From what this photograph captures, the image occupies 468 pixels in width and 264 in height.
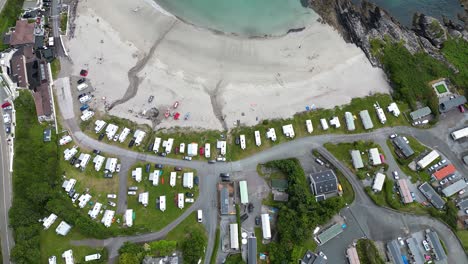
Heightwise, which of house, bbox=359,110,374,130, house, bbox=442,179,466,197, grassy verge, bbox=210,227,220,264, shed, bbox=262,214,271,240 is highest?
house, bbox=359,110,374,130

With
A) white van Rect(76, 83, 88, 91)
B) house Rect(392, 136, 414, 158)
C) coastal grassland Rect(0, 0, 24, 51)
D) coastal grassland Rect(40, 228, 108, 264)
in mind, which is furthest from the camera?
coastal grassland Rect(0, 0, 24, 51)

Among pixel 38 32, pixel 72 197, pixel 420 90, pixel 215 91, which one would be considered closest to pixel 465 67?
pixel 420 90

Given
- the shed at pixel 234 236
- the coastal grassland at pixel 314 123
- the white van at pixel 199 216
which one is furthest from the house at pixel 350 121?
the white van at pixel 199 216

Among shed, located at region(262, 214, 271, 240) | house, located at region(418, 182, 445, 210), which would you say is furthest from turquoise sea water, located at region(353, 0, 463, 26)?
shed, located at region(262, 214, 271, 240)

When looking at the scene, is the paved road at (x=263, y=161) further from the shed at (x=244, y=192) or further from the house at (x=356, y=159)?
the shed at (x=244, y=192)

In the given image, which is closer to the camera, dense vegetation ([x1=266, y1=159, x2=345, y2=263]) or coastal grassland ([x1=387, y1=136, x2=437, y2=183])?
dense vegetation ([x1=266, y1=159, x2=345, y2=263])

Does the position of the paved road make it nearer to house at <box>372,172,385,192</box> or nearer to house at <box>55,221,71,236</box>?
house at <box>372,172,385,192</box>
